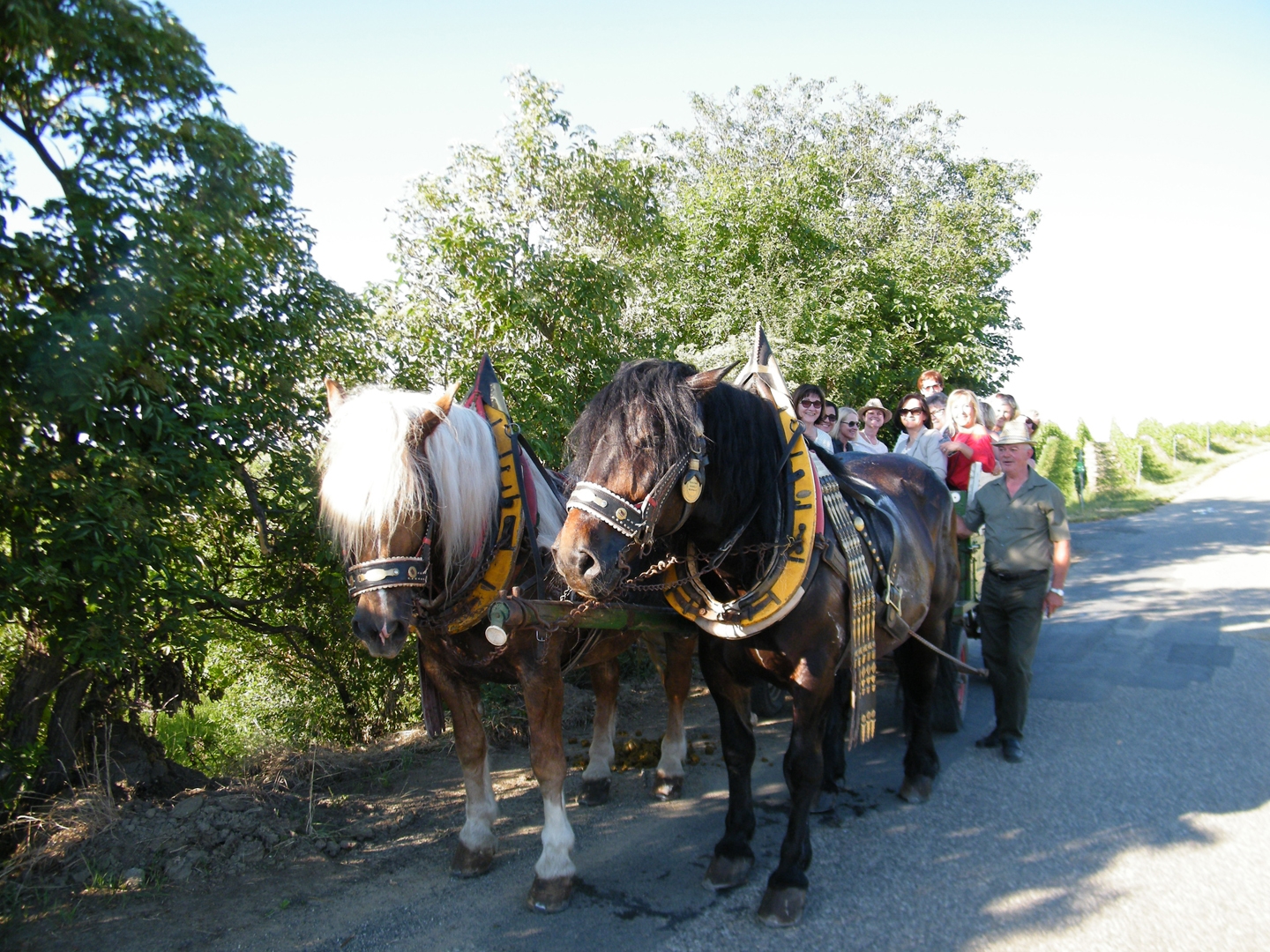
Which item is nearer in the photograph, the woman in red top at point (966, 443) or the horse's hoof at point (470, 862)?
the horse's hoof at point (470, 862)

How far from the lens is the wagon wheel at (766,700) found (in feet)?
18.2

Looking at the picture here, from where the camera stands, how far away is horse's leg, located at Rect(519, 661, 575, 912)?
3246 millimetres

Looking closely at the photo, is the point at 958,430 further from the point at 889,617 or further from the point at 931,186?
the point at 931,186

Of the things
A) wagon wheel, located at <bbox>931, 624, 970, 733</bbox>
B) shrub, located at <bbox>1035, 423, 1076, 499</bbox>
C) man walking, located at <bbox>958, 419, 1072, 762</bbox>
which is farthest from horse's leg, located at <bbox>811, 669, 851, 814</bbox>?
shrub, located at <bbox>1035, 423, 1076, 499</bbox>

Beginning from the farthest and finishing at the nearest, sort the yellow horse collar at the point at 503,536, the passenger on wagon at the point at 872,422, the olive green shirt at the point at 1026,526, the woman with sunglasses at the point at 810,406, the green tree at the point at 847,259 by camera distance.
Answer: the green tree at the point at 847,259, the passenger on wagon at the point at 872,422, the woman with sunglasses at the point at 810,406, the olive green shirt at the point at 1026,526, the yellow horse collar at the point at 503,536

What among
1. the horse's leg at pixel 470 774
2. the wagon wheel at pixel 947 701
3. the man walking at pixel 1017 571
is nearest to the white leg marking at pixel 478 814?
the horse's leg at pixel 470 774

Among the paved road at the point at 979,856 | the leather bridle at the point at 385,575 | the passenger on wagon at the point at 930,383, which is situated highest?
the passenger on wagon at the point at 930,383

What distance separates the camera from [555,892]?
3.21 metres

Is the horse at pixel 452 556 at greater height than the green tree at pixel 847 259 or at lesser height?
lesser

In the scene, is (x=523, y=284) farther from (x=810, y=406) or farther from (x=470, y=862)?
(x=470, y=862)

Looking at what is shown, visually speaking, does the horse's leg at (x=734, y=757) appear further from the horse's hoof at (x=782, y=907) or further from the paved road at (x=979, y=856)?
the horse's hoof at (x=782, y=907)

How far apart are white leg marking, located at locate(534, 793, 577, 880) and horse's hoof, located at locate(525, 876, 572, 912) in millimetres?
20

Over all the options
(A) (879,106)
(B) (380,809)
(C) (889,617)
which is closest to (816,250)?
(C) (889,617)

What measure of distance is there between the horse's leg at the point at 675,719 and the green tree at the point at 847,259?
5.57m
